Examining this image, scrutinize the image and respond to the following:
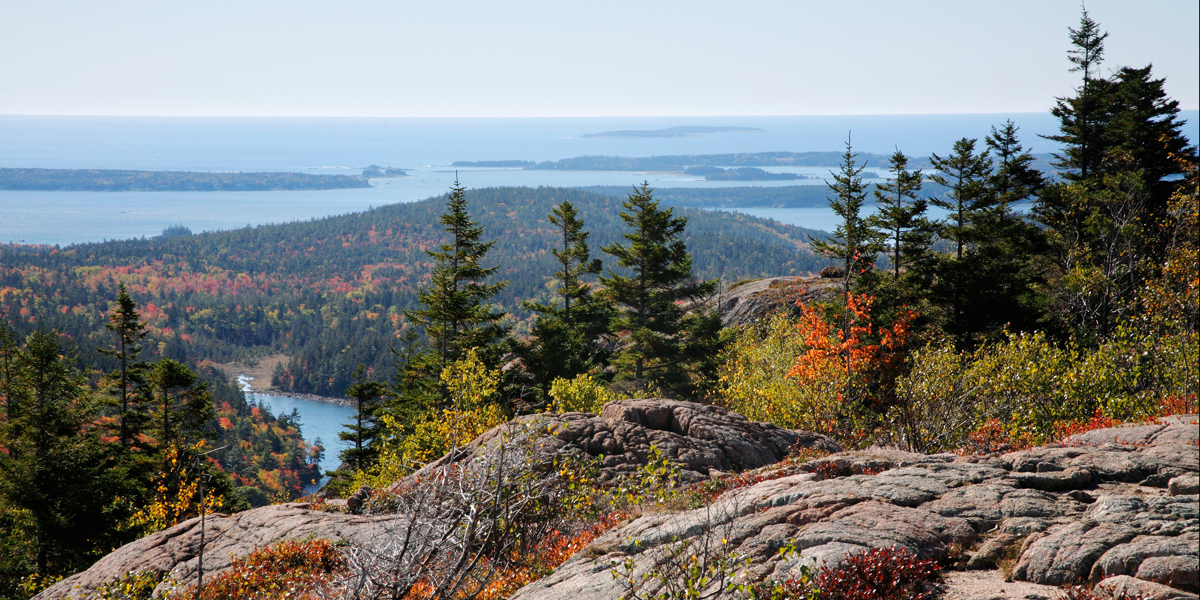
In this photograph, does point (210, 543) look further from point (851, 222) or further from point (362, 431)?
point (851, 222)

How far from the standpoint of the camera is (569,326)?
177 feet

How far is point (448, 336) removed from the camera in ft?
150

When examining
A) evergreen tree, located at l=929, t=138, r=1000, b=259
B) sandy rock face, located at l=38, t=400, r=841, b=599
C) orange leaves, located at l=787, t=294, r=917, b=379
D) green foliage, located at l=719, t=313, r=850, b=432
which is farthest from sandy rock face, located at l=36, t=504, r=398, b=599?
evergreen tree, located at l=929, t=138, r=1000, b=259

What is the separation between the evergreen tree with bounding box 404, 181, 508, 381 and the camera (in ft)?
143

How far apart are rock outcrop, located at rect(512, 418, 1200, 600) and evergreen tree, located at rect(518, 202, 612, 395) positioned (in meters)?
34.5

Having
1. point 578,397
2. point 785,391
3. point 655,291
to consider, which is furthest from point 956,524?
point 655,291

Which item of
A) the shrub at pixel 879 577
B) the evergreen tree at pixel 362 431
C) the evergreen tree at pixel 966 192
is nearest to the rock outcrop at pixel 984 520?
the shrub at pixel 879 577

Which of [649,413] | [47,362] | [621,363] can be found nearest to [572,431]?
[649,413]

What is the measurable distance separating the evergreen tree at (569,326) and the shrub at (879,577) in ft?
123

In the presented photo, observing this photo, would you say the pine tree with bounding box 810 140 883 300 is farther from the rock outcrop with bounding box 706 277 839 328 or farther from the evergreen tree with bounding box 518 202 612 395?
the evergreen tree with bounding box 518 202 612 395

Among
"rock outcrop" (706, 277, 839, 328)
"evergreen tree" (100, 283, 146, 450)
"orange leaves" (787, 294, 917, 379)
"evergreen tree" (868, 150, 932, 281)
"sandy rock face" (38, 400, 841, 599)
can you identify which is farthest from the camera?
"rock outcrop" (706, 277, 839, 328)

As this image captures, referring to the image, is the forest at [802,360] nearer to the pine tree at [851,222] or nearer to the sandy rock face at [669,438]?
the pine tree at [851,222]

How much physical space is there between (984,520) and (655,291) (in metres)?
43.8

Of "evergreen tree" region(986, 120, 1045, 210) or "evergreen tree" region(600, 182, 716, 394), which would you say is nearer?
"evergreen tree" region(986, 120, 1045, 210)
